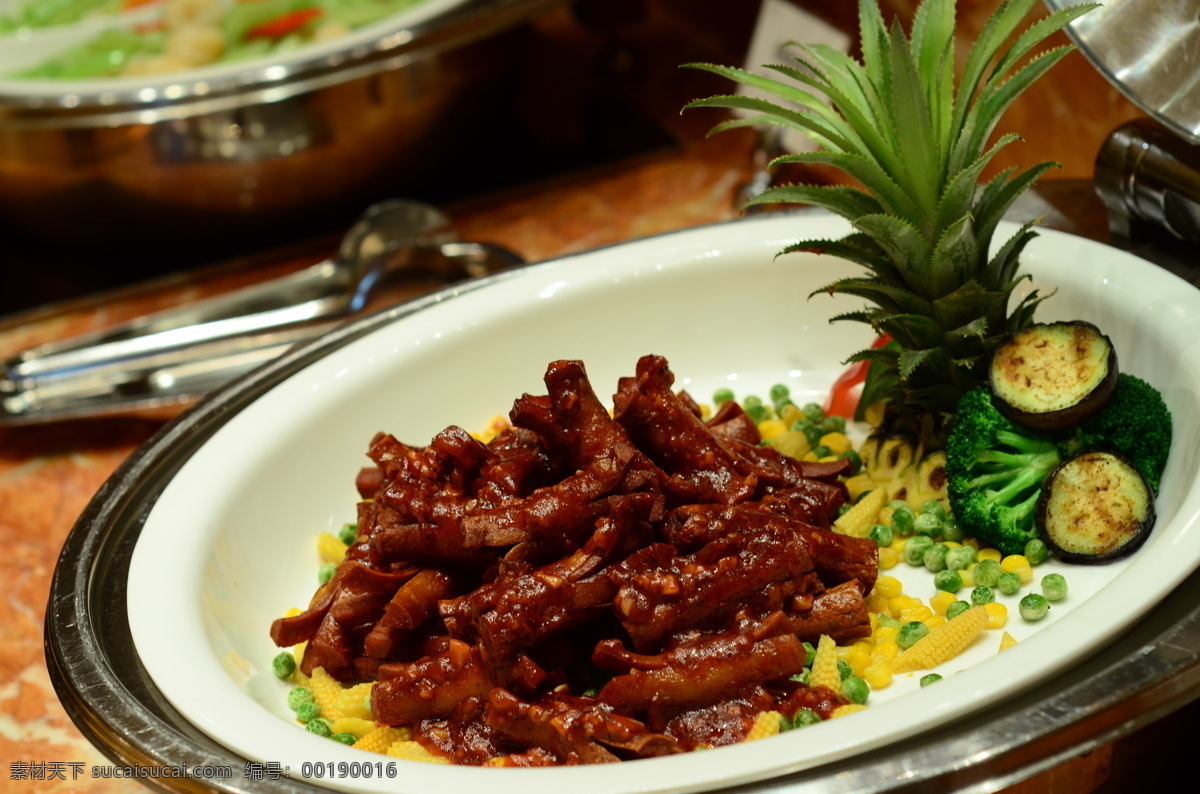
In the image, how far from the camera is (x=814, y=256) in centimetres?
249

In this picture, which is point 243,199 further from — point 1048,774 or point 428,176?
point 1048,774

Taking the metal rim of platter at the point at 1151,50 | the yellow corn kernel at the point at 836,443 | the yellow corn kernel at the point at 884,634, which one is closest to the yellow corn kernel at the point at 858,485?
the yellow corn kernel at the point at 836,443

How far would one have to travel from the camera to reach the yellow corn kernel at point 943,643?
1718 millimetres

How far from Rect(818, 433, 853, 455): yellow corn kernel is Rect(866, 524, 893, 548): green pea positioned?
0.28m

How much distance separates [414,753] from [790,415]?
1.13 meters

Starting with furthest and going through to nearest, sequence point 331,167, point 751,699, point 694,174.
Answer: point 694,174
point 331,167
point 751,699

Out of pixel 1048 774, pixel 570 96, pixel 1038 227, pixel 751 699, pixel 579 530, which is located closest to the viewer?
pixel 1048 774

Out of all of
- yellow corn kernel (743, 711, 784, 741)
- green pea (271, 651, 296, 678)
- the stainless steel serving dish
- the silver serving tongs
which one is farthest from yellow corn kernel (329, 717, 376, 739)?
the stainless steel serving dish

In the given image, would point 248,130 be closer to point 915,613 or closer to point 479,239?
point 479,239

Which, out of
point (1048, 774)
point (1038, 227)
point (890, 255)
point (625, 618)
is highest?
point (1038, 227)

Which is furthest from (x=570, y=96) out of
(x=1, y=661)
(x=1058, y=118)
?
(x=1, y=661)

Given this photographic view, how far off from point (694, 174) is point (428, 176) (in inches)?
40.2

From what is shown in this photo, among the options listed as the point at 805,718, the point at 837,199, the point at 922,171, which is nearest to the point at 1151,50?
the point at 922,171

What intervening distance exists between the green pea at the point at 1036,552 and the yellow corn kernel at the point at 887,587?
230mm
